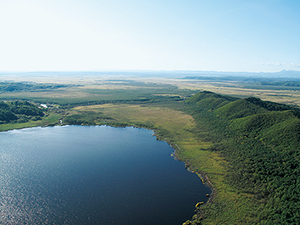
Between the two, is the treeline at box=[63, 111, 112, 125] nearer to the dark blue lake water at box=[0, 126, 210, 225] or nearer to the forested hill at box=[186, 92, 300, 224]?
the dark blue lake water at box=[0, 126, 210, 225]

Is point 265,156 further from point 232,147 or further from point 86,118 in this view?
point 86,118

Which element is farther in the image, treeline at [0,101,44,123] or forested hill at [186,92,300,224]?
treeline at [0,101,44,123]

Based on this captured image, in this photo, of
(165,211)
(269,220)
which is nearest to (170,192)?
(165,211)

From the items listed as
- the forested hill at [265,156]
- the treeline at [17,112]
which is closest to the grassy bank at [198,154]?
the forested hill at [265,156]

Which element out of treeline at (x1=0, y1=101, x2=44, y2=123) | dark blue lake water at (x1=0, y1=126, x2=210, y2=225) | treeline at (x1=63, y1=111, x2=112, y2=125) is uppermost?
treeline at (x1=0, y1=101, x2=44, y2=123)

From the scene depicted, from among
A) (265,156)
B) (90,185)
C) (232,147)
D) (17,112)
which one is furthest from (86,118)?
(265,156)

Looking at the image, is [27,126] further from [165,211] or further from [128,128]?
[165,211]

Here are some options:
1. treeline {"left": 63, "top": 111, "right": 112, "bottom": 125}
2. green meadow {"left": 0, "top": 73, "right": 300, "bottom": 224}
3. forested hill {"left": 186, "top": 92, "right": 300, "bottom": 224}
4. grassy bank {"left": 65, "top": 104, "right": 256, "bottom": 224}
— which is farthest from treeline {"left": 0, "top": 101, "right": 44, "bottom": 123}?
forested hill {"left": 186, "top": 92, "right": 300, "bottom": 224}
